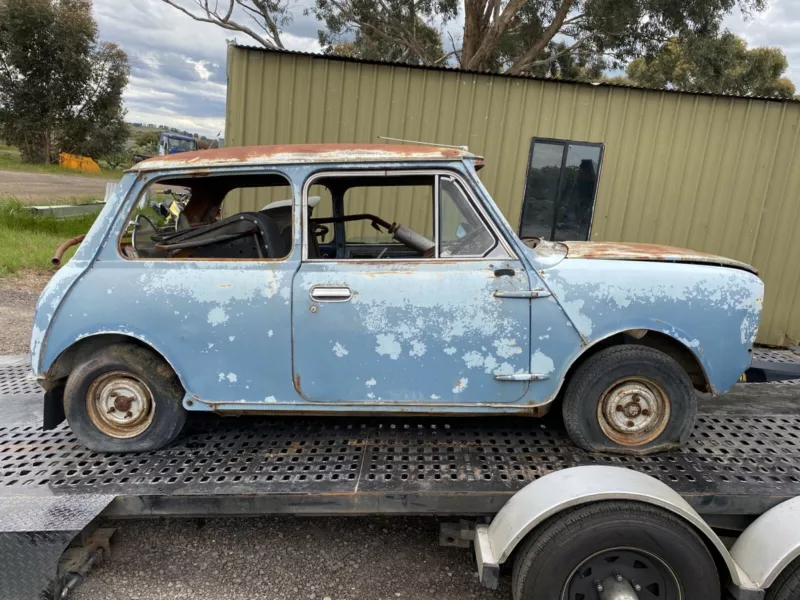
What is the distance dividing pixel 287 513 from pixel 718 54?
1784 centimetres

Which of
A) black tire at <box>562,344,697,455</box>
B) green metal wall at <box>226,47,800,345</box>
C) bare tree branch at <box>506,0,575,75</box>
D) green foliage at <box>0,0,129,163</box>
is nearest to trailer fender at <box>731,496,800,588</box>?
black tire at <box>562,344,697,455</box>

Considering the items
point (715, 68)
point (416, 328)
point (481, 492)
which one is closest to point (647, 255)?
point (416, 328)

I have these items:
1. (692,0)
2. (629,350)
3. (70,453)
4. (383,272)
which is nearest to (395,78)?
(383,272)

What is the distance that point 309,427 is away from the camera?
9.98ft

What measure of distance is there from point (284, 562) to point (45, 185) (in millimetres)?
23295

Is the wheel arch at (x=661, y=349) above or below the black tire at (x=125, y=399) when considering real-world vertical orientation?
above

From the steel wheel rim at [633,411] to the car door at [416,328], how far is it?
48cm

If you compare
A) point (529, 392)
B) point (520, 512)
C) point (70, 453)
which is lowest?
point (70, 453)

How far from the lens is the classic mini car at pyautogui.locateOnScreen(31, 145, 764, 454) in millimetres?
2646

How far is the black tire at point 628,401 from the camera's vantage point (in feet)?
8.72

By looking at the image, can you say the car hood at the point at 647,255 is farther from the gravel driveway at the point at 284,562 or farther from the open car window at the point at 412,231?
the gravel driveway at the point at 284,562

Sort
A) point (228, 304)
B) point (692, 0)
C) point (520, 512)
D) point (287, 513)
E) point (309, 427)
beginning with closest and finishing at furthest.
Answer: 1. point (520, 512)
2. point (287, 513)
3. point (228, 304)
4. point (309, 427)
5. point (692, 0)

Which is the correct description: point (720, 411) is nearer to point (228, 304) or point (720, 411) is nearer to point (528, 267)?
point (528, 267)

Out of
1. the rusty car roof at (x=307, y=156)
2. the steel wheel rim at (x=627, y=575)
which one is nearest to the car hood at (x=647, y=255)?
the rusty car roof at (x=307, y=156)
